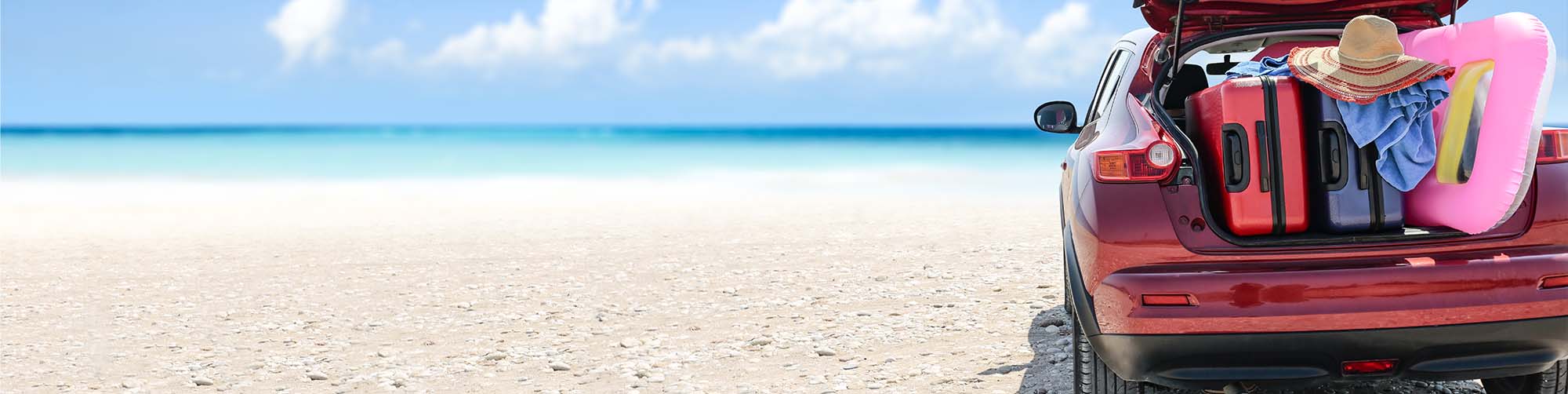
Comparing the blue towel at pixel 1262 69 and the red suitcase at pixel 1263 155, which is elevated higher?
the blue towel at pixel 1262 69

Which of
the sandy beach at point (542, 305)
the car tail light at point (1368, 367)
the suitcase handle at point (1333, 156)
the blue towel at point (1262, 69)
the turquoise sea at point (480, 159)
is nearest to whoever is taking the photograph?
the car tail light at point (1368, 367)

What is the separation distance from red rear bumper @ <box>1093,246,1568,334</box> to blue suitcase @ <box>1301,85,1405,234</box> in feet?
0.68

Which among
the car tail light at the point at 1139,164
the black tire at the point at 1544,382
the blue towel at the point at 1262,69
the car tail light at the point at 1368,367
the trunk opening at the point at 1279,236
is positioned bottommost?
the black tire at the point at 1544,382

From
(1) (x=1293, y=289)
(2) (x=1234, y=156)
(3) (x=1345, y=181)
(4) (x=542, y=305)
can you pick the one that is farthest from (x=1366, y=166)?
(4) (x=542, y=305)

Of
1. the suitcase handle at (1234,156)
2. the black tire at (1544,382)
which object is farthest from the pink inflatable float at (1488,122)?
the black tire at (1544,382)

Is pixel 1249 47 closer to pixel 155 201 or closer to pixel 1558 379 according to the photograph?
pixel 1558 379

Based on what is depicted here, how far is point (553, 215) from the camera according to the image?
13383 millimetres

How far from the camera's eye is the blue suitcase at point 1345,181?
120 inches

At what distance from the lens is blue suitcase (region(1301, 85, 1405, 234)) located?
3043 mm

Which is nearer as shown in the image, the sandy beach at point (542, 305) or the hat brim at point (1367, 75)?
the hat brim at point (1367, 75)

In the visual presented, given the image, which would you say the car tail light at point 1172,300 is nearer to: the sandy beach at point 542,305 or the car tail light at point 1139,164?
the car tail light at point 1139,164

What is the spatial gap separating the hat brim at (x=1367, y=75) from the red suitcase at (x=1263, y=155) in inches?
3.0

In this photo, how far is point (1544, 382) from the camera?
138 inches

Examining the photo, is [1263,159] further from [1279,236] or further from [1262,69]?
[1262,69]
